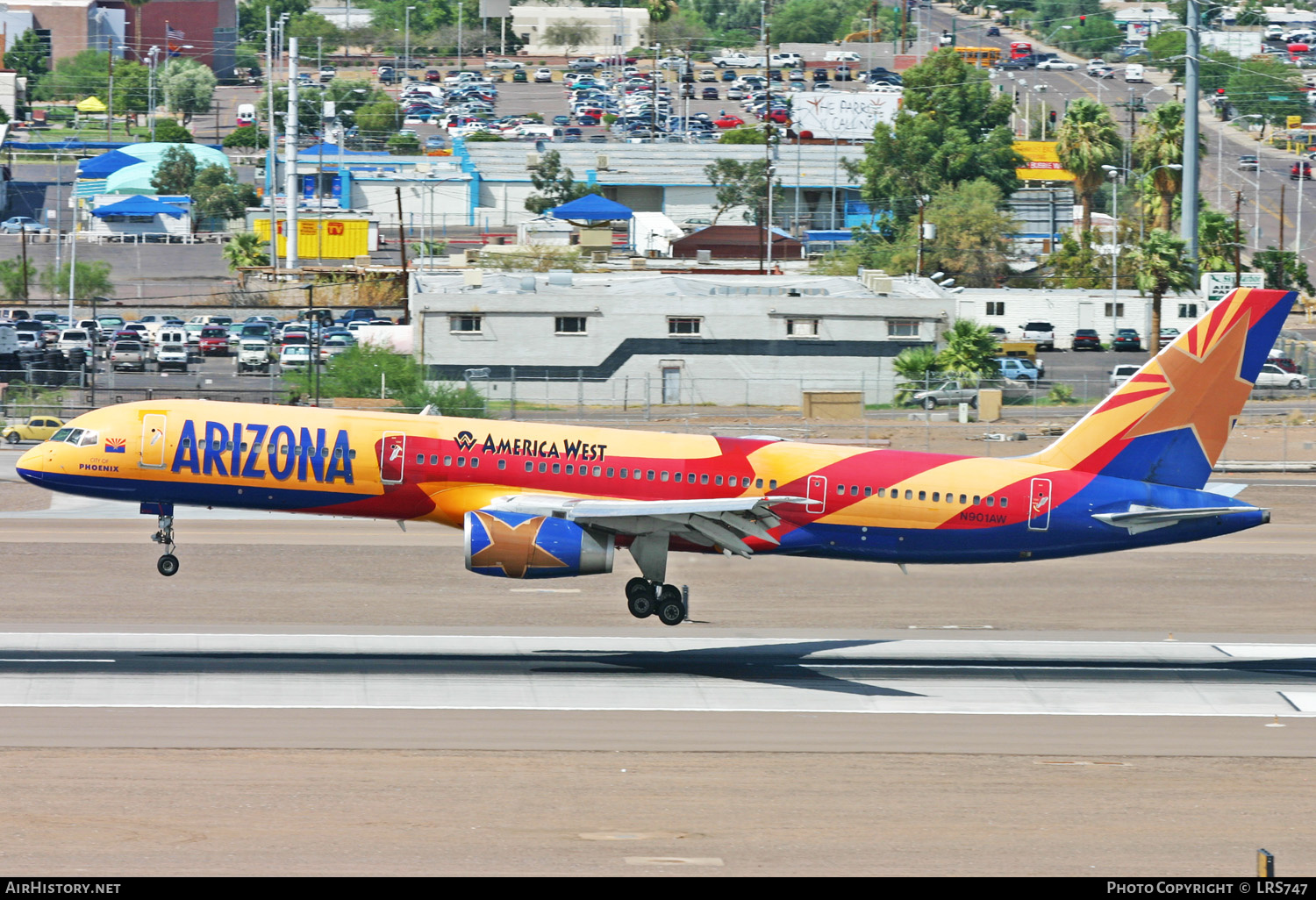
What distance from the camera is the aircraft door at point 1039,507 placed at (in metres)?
45.4

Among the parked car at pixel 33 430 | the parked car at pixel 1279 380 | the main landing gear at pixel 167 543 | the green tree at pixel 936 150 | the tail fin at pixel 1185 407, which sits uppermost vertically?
the green tree at pixel 936 150

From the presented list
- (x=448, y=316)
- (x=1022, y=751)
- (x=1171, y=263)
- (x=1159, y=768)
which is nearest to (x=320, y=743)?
(x=1022, y=751)

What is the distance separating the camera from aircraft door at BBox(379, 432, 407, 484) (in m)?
43.6

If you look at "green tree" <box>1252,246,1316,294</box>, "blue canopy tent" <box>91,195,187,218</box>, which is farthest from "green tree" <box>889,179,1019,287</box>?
"blue canopy tent" <box>91,195,187,218</box>

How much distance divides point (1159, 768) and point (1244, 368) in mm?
15032

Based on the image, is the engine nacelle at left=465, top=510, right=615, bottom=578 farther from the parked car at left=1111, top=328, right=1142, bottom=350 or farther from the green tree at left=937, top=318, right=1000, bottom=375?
the parked car at left=1111, top=328, right=1142, bottom=350

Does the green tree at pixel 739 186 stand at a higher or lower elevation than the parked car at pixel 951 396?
higher

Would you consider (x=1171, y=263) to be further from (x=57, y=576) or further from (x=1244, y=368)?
(x=57, y=576)

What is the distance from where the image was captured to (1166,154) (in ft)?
480

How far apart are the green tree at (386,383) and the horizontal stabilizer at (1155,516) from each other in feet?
159

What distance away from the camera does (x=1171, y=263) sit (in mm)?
109000

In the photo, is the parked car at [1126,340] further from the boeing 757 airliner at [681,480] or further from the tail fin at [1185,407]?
the boeing 757 airliner at [681,480]

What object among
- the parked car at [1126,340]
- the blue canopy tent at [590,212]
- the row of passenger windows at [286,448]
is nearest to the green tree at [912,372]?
the parked car at [1126,340]

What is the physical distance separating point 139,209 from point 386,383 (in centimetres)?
8772
